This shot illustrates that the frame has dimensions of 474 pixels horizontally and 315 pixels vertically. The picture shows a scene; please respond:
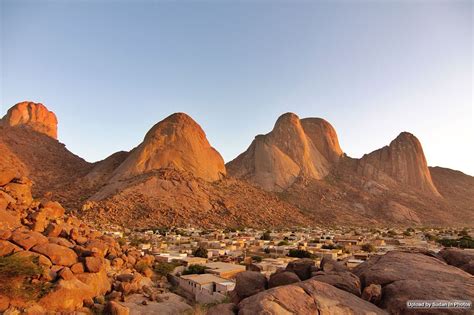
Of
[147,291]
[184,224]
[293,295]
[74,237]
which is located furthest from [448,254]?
[184,224]

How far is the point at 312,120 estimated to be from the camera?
121312mm

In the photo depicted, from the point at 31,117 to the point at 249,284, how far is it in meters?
134

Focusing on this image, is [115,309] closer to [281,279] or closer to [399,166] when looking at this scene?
[281,279]

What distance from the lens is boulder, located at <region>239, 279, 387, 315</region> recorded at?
6.25 meters

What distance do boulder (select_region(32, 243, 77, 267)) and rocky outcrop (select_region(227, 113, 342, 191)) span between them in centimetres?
7567

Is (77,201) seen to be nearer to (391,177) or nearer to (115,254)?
(115,254)

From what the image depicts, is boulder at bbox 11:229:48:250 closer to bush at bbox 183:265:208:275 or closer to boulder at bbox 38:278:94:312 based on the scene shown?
boulder at bbox 38:278:94:312

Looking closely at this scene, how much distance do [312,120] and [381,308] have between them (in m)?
118

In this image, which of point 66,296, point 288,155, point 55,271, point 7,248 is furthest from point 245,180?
point 66,296

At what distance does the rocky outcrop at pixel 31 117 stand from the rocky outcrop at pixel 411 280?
405ft

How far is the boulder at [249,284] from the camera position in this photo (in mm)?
8500

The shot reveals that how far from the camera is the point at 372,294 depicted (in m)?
7.11

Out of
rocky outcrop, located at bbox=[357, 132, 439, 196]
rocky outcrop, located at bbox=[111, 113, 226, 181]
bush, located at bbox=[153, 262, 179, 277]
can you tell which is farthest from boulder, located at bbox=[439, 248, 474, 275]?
rocky outcrop, located at bbox=[357, 132, 439, 196]

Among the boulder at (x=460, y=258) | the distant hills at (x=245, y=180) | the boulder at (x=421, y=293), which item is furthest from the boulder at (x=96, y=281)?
the distant hills at (x=245, y=180)
